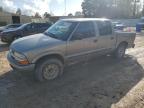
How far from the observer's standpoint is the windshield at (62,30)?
554 cm

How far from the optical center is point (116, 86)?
198 inches

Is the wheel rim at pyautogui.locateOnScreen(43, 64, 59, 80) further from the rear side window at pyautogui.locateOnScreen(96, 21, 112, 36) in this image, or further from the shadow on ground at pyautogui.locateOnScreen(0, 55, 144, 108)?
the rear side window at pyautogui.locateOnScreen(96, 21, 112, 36)

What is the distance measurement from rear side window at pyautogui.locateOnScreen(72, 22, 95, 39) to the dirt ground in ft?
4.27

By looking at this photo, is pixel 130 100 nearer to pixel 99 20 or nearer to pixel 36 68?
pixel 36 68

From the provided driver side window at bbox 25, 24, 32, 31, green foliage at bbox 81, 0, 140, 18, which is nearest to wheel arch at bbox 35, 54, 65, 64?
driver side window at bbox 25, 24, 32, 31

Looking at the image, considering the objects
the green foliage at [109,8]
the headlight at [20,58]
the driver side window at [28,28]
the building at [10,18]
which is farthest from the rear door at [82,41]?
the green foliage at [109,8]

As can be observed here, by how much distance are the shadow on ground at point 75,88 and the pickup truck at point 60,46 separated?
38cm

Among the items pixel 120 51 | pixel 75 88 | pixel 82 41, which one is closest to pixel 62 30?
pixel 82 41

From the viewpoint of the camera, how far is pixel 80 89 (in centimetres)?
483

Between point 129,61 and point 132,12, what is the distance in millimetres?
64199

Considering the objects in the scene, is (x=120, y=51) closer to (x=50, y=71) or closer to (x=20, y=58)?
(x=50, y=71)

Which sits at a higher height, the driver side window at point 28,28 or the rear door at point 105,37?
the driver side window at point 28,28

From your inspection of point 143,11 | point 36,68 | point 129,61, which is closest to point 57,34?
point 36,68

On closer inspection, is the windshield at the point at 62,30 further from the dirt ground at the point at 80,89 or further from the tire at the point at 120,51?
the tire at the point at 120,51
